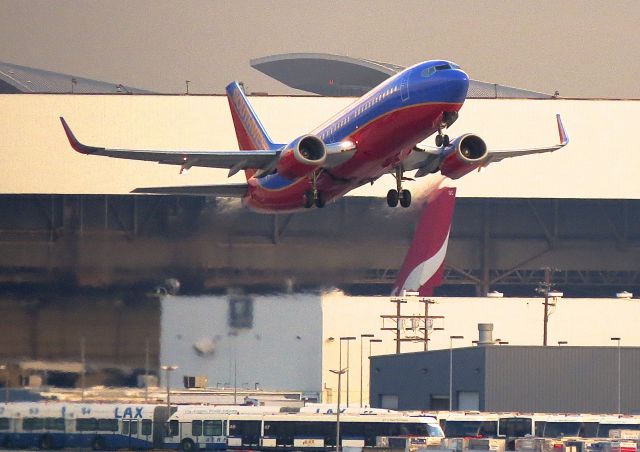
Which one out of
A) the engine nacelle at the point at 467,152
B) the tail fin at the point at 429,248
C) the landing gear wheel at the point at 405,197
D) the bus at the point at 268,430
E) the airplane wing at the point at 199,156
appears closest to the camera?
the engine nacelle at the point at 467,152

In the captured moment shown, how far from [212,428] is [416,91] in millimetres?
23741

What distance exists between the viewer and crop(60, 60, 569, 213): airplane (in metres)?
43.7

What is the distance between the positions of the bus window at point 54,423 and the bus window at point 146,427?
360 centimetres

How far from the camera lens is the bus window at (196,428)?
61.9 meters

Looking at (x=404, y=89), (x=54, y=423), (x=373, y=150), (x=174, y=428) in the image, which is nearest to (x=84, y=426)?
(x=54, y=423)

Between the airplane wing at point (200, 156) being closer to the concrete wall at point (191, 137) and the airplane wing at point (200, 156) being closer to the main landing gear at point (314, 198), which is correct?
the main landing gear at point (314, 198)

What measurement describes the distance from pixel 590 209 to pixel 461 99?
5652 centimetres

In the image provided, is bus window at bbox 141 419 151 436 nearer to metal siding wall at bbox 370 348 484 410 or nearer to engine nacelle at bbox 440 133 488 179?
metal siding wall at bbox 370 348 484 410

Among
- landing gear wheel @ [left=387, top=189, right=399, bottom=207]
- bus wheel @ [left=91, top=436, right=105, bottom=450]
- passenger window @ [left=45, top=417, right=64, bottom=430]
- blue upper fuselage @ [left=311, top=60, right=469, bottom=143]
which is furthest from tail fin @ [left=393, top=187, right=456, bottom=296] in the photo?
blue upper fuselage @ [left=311, top=60, right=469, bottom=143]

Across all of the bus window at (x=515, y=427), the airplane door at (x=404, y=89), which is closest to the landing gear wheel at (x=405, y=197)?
the airplane door at (x=404, y=89)

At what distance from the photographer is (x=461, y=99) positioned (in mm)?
43562

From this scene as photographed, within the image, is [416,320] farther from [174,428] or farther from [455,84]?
[455,84]

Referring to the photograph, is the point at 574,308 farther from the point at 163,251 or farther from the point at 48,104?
the point at 48,104

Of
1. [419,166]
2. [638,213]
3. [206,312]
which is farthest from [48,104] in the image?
[419,166]
